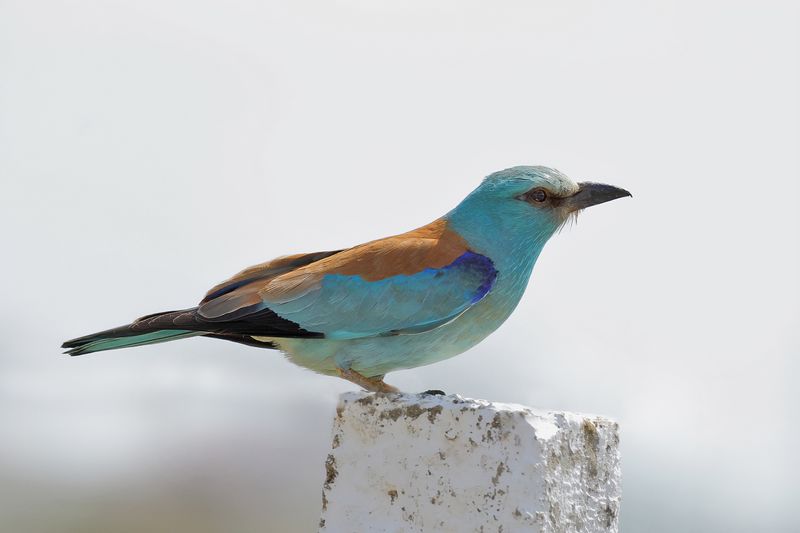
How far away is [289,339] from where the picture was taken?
5.09m

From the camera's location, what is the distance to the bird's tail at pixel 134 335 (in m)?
5.09

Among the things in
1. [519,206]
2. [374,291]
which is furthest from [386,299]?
[519,206]

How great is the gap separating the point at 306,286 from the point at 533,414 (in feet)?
5.81

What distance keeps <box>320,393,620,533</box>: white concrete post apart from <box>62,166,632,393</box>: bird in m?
0.87

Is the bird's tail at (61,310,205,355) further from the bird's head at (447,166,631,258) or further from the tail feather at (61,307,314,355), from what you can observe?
the bird's head at (447,166,631,258)

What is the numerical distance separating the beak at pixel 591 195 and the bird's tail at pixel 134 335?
7.08ft

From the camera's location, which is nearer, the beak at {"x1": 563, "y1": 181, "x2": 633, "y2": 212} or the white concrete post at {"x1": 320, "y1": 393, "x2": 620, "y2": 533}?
the white concrete post at {"x1": 320, "y1": 393, "x2": 620, "y2": 533}

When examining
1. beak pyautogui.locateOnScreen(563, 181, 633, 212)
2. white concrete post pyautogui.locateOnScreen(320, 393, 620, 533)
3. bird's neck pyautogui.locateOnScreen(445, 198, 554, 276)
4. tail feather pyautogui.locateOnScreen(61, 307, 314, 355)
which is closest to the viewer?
white concrete post pyautogui.locateOnScreen(320, 393, 620, 533)

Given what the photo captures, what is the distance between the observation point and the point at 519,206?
5.45m

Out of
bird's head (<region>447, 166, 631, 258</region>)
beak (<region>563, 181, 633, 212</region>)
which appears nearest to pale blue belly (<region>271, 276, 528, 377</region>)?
bird's head (<region>447, 166, 631, 258</region>)

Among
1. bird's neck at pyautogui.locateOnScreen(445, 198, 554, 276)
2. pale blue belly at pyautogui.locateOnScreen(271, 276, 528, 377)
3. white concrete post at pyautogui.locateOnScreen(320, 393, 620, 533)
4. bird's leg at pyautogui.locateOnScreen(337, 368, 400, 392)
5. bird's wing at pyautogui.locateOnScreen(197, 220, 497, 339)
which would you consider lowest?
white concrete post at pyautogui.locateOnScreen(320, 393, 620, 533)

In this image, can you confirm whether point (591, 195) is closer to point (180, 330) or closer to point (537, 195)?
point (537, 195)

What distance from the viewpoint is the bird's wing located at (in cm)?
499

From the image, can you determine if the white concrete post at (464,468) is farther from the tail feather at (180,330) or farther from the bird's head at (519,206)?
the bird's head at (519,206)
